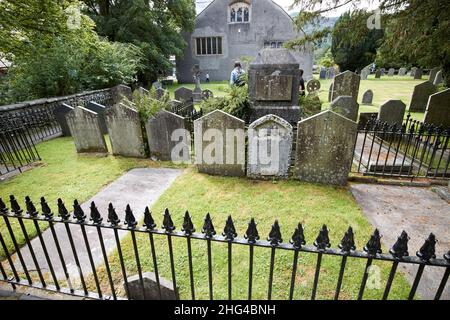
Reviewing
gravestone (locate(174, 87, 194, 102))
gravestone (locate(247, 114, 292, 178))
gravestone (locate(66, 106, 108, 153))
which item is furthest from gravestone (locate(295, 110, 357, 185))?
gravestone (locate(174, 87, 194, 102))

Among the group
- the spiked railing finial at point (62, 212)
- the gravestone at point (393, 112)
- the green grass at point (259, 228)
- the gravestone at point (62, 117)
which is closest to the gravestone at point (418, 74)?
the gravestone at point (393, 112)

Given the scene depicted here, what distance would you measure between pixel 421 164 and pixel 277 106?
3.33 m

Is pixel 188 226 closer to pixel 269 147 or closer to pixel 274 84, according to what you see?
pixel 269 147

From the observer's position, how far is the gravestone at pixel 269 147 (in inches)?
189

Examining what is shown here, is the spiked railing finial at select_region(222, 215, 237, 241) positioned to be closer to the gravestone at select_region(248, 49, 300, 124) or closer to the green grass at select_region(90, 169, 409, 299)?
the green grass at select_region(90, 169, 409, 299)

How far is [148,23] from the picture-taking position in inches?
782

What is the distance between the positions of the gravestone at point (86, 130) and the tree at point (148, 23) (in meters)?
14.2

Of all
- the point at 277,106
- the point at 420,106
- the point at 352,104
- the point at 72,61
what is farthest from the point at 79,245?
the point at 420,106

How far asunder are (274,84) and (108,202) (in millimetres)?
4252

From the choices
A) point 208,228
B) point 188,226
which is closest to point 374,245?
point 208,228

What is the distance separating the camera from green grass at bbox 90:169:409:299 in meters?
2.74

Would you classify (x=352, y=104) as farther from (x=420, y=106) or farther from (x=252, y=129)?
(x=420, y=106)

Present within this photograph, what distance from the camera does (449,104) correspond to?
25.9 ft

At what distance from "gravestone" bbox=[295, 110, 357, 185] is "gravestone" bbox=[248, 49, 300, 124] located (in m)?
1.11
